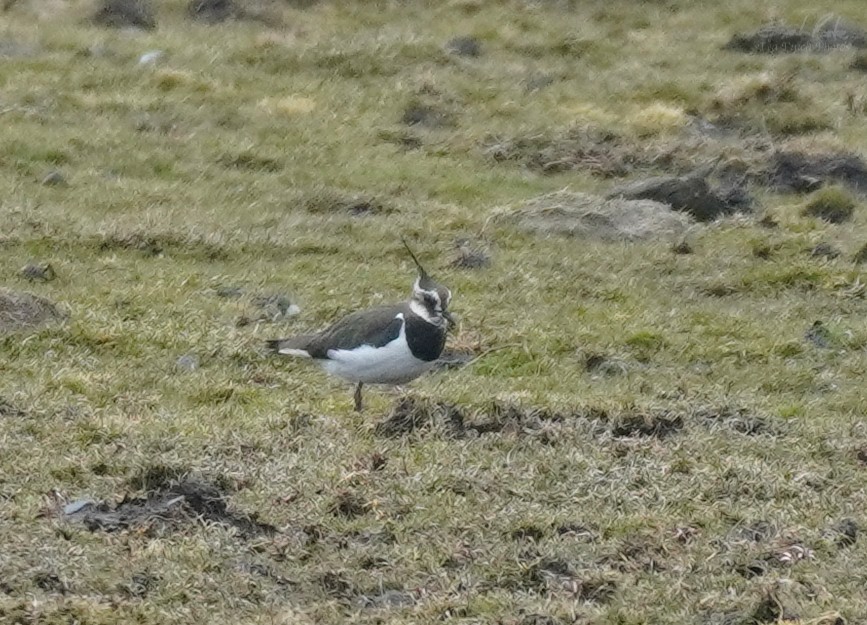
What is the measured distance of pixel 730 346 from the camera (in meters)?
14.2

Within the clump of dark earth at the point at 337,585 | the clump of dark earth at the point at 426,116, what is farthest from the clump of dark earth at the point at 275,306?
the clump of dark earth at the point at 426,116

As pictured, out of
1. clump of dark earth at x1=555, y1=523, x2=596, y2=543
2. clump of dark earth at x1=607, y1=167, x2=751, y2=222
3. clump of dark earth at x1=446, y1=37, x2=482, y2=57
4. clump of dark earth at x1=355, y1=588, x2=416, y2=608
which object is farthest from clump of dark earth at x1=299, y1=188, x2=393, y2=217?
clump of dark earth at x1=355, y1=588, x2=416, y2=608

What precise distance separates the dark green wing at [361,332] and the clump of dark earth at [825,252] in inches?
292

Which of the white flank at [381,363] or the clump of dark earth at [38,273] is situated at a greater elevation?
the white flank at [381,363]

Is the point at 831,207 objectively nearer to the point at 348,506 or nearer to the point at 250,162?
the point at 250,162

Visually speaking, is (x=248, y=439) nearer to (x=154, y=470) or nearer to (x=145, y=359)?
Answer: (x=154, y=470)

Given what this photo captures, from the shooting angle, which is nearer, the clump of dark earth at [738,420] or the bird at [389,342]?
the clump of dark earth at [738,420]

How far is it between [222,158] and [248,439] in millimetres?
12327

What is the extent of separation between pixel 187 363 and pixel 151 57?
1451 cm

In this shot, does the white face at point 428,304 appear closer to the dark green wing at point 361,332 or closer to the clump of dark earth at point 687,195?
the dark green wing at point 361,332

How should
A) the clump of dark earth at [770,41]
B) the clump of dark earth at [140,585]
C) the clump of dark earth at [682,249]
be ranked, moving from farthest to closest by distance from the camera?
the clump of dark earth at [770,41]
the clump of dark earth at [682,249]
the clump of dark earth at [140,585]

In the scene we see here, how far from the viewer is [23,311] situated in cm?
1366

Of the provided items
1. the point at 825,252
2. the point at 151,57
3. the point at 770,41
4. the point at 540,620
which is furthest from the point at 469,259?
the point at 770,41

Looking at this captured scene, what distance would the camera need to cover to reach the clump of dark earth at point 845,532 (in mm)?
7805
